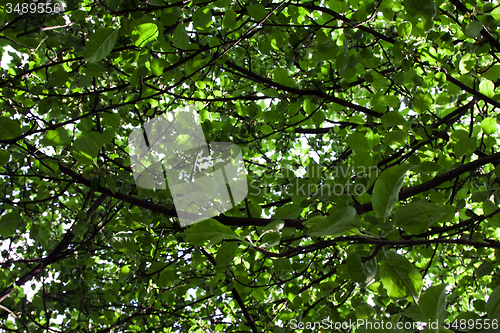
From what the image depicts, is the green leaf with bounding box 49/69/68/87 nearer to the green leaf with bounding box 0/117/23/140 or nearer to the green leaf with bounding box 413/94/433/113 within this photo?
the green leaf with bounding box 0/117/23/140

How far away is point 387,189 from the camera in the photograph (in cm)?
78

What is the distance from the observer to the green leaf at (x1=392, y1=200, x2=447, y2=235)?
30.1 inches

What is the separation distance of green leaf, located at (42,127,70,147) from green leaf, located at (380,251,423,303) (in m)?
1.47

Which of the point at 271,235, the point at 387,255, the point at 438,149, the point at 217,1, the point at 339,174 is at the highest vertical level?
the point at 217,1

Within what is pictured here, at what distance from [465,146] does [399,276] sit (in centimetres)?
116

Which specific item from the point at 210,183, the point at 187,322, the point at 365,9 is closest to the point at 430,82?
the point at 365,9

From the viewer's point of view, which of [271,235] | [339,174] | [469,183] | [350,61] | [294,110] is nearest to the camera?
[271,235]

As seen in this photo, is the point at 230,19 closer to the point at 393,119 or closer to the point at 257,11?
the point at 257,11

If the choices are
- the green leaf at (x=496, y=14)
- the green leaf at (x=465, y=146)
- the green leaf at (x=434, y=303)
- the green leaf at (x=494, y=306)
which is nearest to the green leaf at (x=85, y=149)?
the green leaf at (x=434, y=303)

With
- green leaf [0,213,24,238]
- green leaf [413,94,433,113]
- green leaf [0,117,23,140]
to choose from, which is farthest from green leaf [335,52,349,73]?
green leaf [0,213,24,238]

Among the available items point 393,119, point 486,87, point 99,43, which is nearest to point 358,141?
point 393,119

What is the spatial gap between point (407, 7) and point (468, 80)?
0.95 meters

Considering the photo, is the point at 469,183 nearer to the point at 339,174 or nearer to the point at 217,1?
the point at 339,174

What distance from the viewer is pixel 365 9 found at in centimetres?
176
